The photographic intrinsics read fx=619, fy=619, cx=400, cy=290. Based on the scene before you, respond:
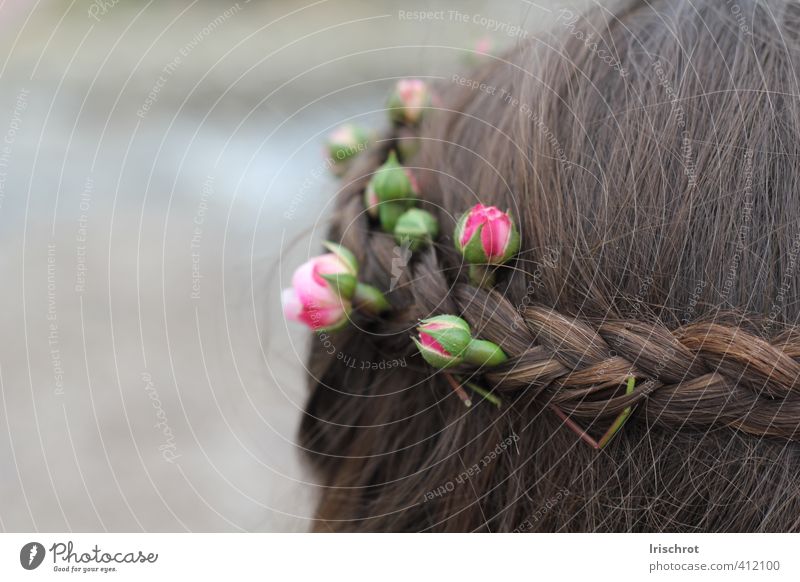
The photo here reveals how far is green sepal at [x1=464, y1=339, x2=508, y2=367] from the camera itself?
0.46m

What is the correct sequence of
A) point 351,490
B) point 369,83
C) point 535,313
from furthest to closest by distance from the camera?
point 369,83 < point 351,490 < point 535,313

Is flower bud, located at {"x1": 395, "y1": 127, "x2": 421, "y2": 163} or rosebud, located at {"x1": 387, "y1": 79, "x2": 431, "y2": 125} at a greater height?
rosebud, located at {"x1": 387, "y1": 79, "x2": 431, "y2": 125}

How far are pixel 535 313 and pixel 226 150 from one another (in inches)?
19.8

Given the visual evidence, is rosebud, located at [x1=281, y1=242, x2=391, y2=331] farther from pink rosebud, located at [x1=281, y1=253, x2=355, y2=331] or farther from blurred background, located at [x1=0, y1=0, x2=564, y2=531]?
blurred background, located at [x1=0, y1=0, x2=564, y2=531]

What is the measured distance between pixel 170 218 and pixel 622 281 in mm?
601

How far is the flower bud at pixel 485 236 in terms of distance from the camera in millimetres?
448

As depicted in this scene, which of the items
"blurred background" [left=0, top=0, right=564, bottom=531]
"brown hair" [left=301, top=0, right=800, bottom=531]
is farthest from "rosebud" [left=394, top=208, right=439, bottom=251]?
"blurred background" [left=0, top=0, right=564, bottom=531]

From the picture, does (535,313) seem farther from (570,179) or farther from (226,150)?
(226,150)

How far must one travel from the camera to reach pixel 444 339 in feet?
1.44

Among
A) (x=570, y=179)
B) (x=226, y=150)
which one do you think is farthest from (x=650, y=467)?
(x=226, y=150)

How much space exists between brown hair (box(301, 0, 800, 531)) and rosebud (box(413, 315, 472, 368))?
0.02 metres

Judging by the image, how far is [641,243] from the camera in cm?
47

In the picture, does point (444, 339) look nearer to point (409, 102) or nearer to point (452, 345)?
point (452, 345)
